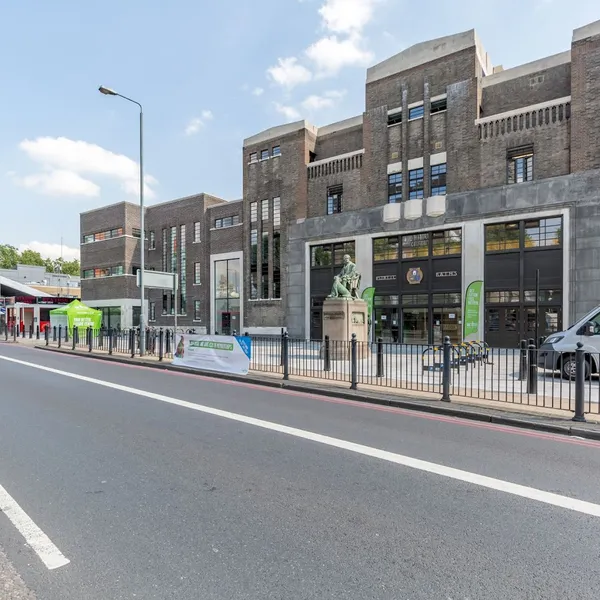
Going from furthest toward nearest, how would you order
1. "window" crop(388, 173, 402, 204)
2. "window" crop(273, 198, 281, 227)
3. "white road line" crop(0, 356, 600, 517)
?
"window" crop(273, 198, 281, 227) → "window" crop(388, 173, 402, 204) → "white road line" crop(0, 356, 600, 517)

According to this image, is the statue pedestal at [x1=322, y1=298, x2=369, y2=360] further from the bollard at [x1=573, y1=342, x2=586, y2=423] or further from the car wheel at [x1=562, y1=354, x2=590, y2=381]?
the bollard at [x1=573, y1=342, x2=586, y2=423]

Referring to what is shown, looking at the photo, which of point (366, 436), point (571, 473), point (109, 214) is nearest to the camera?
point (571, 473)

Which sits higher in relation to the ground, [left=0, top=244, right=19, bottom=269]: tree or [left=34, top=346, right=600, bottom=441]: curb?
→ [left=0, top=244, right=19, bottom=269]: tree

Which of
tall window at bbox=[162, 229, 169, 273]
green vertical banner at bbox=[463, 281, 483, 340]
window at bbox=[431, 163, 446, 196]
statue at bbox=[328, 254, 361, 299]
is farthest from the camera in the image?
tall window at bbox=[162, 229, 169, 273]

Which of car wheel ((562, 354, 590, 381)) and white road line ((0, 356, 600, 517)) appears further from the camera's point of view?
car wheel ((562, 354, 590, 381))

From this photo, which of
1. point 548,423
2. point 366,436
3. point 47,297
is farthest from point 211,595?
point 47,297

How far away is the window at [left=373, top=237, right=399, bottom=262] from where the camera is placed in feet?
84.4

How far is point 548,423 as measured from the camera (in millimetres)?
6582

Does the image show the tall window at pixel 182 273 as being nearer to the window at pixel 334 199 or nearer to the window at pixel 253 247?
the window at pixel 253 247

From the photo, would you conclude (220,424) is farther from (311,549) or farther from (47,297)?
(47,297)

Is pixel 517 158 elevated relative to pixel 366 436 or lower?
elevated

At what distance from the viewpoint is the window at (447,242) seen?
2361 centimetres

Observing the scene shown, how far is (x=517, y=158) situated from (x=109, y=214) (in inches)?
1515

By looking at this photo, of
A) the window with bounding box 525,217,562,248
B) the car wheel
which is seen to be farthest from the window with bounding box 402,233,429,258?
the car wheel
